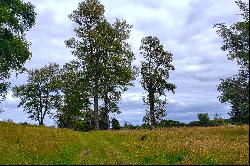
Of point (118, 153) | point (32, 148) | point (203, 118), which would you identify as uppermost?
point (203, 118)

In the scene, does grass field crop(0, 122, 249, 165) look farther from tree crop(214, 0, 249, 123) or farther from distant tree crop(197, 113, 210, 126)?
distant tree crop(197, 113, 210, 126)

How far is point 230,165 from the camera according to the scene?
21438 mm

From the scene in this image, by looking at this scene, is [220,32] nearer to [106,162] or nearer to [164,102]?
[106,162]

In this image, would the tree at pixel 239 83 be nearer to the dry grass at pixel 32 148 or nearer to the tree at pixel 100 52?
the dry grass at pixel 32 148

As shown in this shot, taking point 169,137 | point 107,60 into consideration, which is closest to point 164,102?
point 107,60

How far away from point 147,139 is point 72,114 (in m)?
50.9

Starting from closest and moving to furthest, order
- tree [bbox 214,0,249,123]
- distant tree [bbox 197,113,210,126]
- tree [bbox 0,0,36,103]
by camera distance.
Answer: tree [bbox 214,0,249,123] < tree [bbox 0,0,36,103] < distant tree [bbox 197,113,210,126]

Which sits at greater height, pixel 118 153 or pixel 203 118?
pixel 203 118

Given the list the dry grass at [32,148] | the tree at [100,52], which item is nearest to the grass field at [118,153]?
the dry grass at [32,148]

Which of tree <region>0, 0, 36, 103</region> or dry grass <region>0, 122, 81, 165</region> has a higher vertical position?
tree <region>0, 0, 36, 103</region>

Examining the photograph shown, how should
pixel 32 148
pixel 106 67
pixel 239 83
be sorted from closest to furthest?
pixel 239 83 < pixel 32 148 < pixel 106 67

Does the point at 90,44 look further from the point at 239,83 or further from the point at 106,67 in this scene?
the point at 239,83

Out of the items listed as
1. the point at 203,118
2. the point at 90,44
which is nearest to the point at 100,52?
the point at 90,44

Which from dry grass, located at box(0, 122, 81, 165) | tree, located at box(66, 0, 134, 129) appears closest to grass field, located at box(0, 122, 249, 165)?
dry grass, located at box(0, 122, 81, 165)
